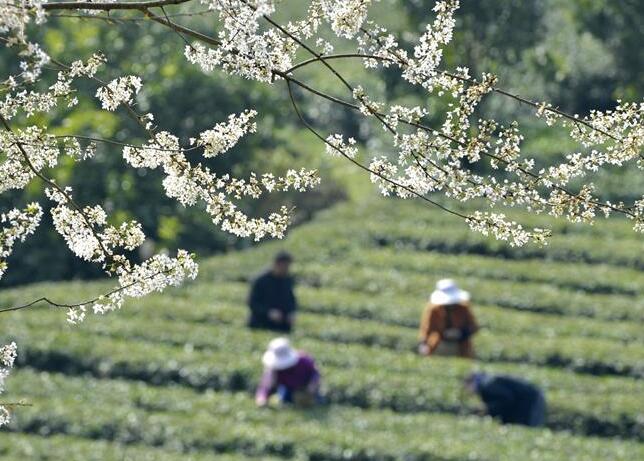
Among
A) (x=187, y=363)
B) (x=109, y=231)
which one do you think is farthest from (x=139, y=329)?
(x=109, y=231)

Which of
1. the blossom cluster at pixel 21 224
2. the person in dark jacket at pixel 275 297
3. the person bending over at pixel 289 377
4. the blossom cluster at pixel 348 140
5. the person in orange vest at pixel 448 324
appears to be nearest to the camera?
the blossom cluster at pixel 348 140

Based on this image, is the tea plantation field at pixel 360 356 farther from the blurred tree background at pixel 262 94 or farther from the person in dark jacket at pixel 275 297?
the blurred tree background at pixel 262 94

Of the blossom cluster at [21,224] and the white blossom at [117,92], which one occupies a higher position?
the white blossom at [117,92]

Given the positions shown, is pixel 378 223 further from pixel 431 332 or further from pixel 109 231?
pixel 109 231

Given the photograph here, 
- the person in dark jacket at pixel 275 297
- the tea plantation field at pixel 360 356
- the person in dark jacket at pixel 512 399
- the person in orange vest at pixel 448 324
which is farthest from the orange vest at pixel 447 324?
the person in dark jacket at pixel 275 297

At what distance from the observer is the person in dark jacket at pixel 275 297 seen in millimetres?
14781

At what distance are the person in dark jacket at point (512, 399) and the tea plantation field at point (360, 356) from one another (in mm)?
250

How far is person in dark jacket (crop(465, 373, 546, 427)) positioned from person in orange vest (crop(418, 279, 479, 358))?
3.62 feet

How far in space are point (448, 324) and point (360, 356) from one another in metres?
1.09

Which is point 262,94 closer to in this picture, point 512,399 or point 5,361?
point 512,399

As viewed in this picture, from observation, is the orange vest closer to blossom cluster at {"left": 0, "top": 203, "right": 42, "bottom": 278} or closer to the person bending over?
the person bending over

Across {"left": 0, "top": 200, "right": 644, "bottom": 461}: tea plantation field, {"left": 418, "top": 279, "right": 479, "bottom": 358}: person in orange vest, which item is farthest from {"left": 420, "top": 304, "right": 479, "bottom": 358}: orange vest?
{"left": 0, "top": 200, "right": 644, "bottom": 461}: tea plantation field

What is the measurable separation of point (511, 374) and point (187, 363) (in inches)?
127

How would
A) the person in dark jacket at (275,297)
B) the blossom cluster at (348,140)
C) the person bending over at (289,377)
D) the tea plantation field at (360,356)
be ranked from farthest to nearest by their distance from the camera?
the person in dark jacket at (275,297), the person bending over at (289,377), the tea plantation field at (360,356), the blossom cluster at (348,140)
